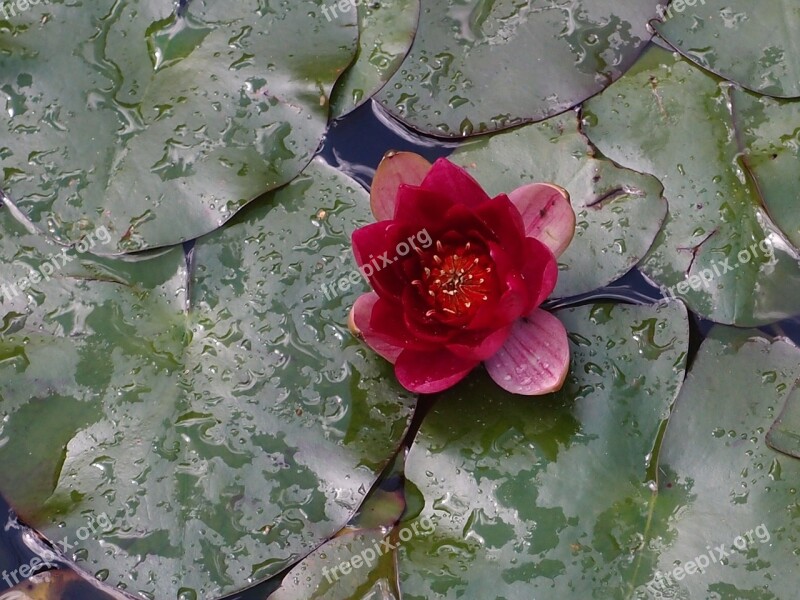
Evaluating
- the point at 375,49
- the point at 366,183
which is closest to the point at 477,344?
the point at 366,183

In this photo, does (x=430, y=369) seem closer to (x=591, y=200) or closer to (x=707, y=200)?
(x=591, y=200)

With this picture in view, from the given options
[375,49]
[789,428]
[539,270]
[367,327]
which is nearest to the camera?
[539,270]

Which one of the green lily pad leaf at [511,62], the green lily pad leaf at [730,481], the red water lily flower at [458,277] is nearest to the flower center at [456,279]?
the red water lily flower at [458,277]

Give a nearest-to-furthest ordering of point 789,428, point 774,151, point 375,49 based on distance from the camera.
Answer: point 789,428 → point 774,151 → point 375,49

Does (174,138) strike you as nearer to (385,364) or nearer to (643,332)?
(385,364)

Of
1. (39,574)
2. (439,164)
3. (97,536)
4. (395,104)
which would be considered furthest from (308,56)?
(39,574)

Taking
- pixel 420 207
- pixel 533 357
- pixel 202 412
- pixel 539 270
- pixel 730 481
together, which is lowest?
pixel 730 481

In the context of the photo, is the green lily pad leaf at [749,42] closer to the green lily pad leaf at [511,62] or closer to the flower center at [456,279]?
the green lily pad leaf at [511,62]
